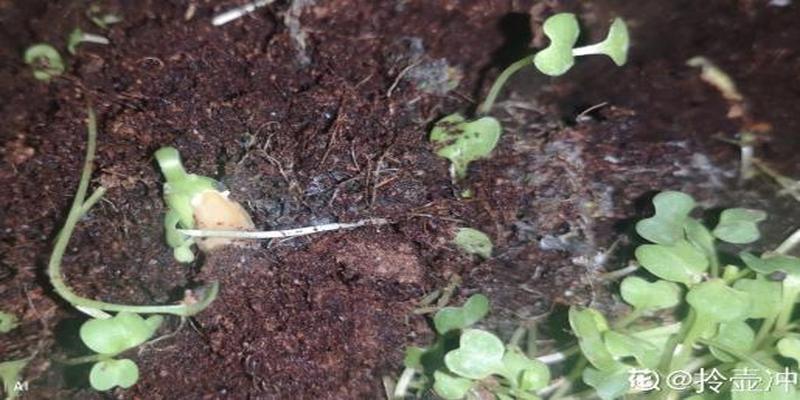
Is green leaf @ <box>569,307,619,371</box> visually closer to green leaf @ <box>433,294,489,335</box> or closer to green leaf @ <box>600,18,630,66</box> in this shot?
green leaf @ <box>433,294,489,335</box>

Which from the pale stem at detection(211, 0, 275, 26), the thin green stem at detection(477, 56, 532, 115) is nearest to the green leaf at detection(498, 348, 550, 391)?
the thin green stem at detection(477, 56, 532, 115)

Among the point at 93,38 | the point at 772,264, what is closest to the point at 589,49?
the point at 772,264

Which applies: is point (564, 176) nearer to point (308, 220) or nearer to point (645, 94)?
point (645, 94)

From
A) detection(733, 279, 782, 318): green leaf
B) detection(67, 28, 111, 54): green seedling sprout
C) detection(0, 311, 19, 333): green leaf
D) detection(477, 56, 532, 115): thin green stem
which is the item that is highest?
detection(67, 28, 111, 54): green seedling sprout

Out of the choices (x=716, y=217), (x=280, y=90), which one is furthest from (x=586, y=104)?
(x=280, y=90)

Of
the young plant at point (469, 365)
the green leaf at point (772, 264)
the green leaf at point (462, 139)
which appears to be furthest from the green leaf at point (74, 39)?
the green leaf at point (772, 264)

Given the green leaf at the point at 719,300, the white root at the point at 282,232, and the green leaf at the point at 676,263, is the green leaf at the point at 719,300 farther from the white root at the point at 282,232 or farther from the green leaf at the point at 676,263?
the white root at the point at 282,232
